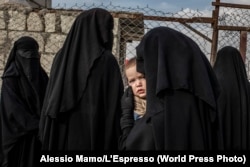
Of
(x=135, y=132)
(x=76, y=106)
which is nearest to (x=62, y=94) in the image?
(x=76, y=106)

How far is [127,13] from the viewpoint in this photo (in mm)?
5496

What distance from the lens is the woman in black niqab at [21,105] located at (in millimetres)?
3965

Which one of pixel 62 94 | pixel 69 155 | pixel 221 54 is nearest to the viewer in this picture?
pixel 69 155

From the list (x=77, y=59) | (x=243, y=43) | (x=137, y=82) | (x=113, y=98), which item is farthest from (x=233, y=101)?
(x=243, y=43)

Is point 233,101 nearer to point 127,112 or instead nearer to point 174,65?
point 127,112

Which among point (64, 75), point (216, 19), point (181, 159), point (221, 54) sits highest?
point (216, 19)

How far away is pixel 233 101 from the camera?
3.20 m

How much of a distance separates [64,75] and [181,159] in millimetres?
1128

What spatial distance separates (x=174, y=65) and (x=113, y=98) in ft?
3.24

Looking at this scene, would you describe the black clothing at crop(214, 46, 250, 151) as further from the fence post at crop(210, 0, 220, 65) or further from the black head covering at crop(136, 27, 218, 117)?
the fence post at crop(210, 0, 220, 65)

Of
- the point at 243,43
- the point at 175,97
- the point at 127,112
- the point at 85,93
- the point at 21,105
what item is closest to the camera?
the point at 175,97

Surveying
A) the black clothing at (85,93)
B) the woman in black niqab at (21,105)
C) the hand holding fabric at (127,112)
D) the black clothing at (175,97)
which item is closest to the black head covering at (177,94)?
the black clothing at (175,97)

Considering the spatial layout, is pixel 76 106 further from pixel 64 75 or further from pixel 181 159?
pixel 181 159

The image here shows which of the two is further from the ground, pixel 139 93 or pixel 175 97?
pixel 139 93
